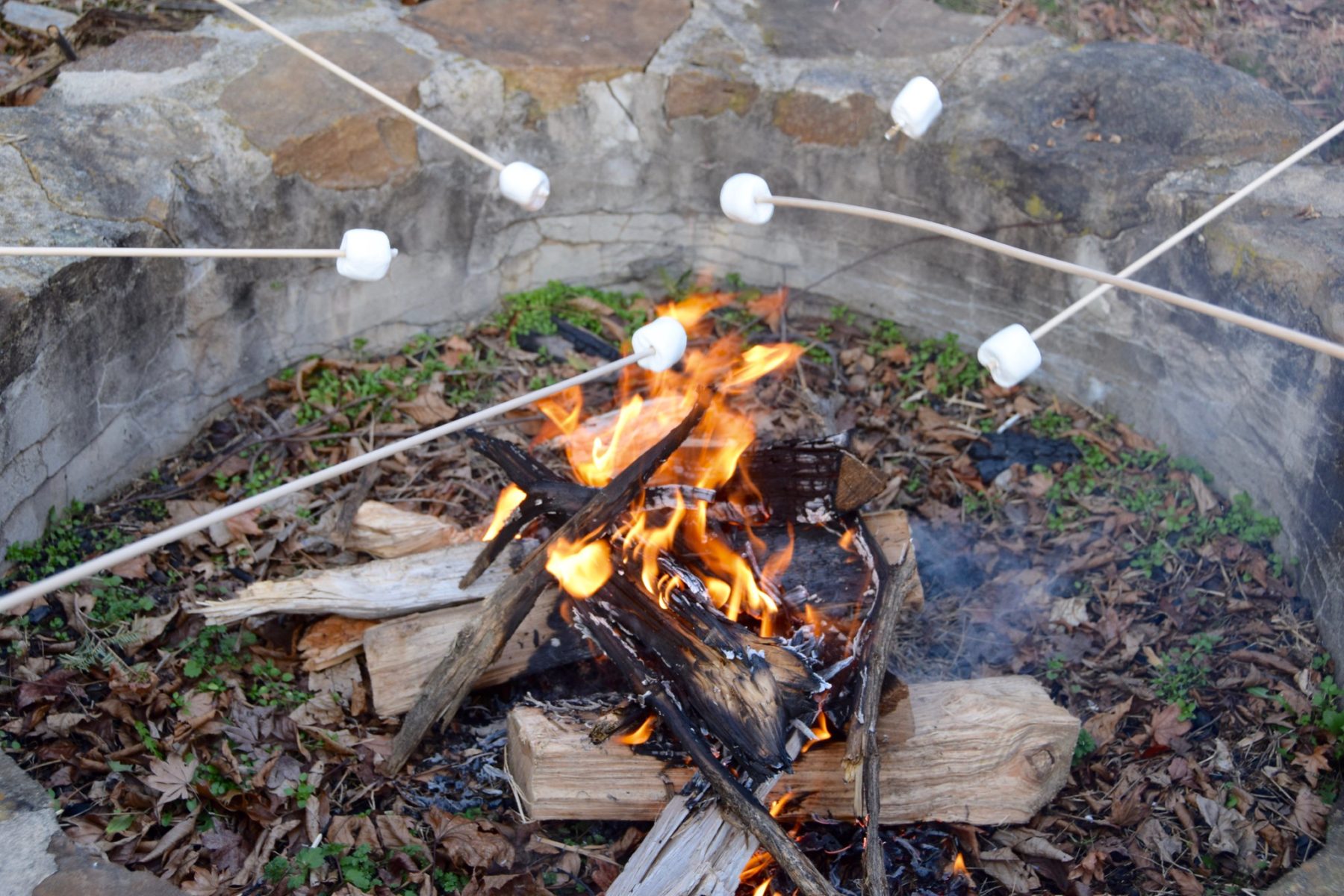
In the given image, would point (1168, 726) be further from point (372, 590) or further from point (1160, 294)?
point (372, 590)

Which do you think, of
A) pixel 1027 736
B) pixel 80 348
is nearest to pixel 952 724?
pixel 1027 736

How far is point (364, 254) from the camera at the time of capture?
122 inches

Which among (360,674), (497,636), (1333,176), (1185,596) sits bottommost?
(1185,596)

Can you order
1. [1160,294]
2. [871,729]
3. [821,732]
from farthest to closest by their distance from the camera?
[821,732] < [871,729] < [1160,294]

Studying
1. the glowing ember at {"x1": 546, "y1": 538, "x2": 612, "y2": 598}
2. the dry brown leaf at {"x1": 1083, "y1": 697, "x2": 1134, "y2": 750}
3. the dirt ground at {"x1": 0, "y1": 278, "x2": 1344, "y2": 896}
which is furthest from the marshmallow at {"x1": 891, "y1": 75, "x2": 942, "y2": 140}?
the dry brown leaf at {"x1": 1083, "y1": 697, "x2": 1134, "y2": 750}

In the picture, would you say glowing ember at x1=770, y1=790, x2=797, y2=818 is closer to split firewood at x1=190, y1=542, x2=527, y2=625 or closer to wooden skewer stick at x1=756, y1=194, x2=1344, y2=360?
split firewood at x1=190, y1=542, x2=527, y2=625

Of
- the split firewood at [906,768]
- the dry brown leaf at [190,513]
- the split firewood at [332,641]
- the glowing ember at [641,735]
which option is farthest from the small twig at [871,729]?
the dry brown leaf at [190,513]

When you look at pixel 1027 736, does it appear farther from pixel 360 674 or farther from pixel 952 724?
pixel 360 674

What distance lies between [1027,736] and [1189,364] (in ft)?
6.90

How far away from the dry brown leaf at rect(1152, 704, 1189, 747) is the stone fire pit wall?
26.8 inches

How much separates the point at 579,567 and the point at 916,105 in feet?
6.31

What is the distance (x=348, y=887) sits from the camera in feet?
10.3

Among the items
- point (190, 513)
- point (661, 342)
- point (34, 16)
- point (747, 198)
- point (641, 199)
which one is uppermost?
point (34, 16)

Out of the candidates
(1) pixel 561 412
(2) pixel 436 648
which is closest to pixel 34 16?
(1) pixel 561 412
